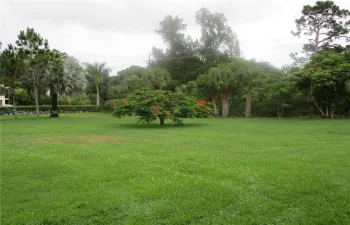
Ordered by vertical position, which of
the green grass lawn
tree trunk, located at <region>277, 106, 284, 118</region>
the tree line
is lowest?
the green grass lawn

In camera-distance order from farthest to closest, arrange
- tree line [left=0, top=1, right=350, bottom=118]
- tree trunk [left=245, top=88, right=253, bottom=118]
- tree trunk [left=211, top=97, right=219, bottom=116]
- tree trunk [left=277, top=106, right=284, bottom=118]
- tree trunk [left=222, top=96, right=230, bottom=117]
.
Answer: tree trunk [left=211, top=97, right=219, bottom=116], tree trunk [left=222, top=96, right=230, bottom=117], tree trunk [left=245, top=88, right=253, bottom=118], tree trunk [left=277, top=106, right=284, bottom=118], tree line [left=0, top=1, right=350, bottom=118]

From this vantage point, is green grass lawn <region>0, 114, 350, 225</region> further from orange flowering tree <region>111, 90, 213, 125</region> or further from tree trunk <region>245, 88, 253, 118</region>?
tree trunk <region>245, 88, 253, 118</region>

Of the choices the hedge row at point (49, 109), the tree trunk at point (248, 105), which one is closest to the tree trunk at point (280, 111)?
the tree trunk at point (248, 105)

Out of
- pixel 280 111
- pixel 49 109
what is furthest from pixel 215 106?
pixel 49 109

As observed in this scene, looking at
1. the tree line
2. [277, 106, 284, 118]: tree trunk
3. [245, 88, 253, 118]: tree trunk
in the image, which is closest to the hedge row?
the tree line

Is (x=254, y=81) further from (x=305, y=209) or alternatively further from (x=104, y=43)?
(x=305, y=209)

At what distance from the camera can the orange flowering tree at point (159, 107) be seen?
52.6ft

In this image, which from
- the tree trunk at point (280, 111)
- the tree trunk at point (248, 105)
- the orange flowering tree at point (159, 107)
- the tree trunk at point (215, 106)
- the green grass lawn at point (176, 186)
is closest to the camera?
the green grass lawn at point (176, 186)

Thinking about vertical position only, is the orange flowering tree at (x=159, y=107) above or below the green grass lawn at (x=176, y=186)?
above

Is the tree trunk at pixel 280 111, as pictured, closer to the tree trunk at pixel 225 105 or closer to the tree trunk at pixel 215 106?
the tree trunk at pixel 225 105

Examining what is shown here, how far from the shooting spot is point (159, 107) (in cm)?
1614

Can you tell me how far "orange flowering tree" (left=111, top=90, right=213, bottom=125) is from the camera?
16031 millimetres

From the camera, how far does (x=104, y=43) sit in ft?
77.2

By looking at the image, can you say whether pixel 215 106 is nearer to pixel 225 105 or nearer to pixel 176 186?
pixel 225 105
